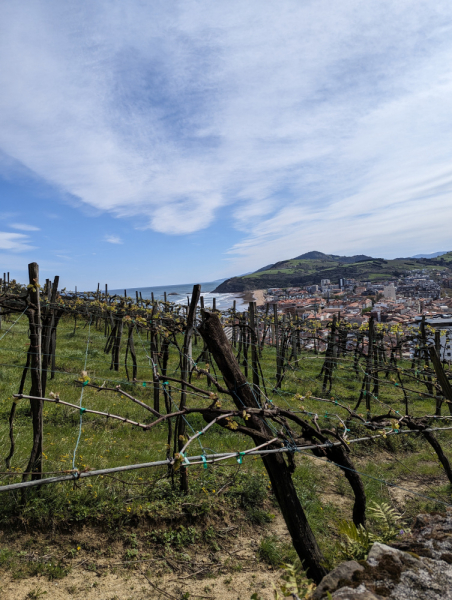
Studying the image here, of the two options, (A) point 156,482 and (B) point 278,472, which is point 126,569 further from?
(B) point 278,472

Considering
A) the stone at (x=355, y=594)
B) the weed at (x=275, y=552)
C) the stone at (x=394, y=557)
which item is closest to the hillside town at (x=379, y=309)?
the weed at (x=275, y=552)

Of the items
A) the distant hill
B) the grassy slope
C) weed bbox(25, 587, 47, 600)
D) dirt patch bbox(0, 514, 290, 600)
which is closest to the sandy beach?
the grassy slope

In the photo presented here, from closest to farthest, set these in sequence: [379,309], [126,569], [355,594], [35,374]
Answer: [355,594]
[126,569]
[35,374]
[379,309]

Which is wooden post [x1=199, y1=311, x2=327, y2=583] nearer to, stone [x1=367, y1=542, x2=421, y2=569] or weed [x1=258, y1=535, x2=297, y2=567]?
stone [x1=367, y1=542, x2=421, y2=569]

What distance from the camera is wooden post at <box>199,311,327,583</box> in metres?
2.84

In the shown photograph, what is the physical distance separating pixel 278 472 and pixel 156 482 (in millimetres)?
2441

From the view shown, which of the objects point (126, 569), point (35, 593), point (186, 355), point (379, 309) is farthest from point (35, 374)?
point (379, 309)

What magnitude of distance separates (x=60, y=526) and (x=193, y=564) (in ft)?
5.17

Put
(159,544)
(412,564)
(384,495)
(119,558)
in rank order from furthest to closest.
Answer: (384,495) < (159,544) < (119,558) < (412,564)

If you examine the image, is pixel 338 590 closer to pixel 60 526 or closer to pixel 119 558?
pixel 119 558

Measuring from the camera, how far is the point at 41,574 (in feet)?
10.7

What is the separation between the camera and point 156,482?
4.61 m

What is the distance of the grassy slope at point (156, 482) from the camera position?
12.9 ft

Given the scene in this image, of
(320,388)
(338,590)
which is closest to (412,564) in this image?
(338,590)
